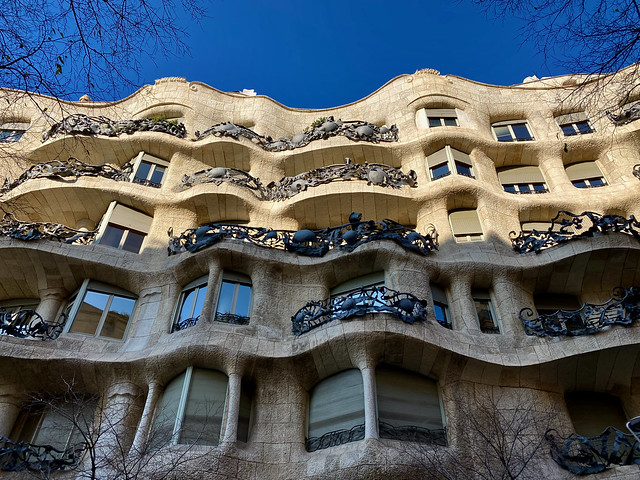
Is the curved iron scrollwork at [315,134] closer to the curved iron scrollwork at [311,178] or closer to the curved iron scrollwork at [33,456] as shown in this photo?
the curved iron scrollwork at [311,178]

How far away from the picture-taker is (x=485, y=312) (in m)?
13.9

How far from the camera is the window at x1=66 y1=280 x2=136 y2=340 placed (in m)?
13.5

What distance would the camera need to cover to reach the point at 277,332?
42.9ft

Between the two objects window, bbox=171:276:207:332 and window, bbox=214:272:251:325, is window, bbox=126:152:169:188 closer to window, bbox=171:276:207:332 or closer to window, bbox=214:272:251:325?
window, bbox=171:276:207:332

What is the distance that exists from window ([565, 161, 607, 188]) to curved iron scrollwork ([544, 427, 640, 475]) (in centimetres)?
941

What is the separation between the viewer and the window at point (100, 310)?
531 inches

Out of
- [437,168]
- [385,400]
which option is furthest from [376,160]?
[385,400]

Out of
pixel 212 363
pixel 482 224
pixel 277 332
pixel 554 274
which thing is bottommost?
pixel 212 363

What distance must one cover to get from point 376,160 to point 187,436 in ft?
38.8

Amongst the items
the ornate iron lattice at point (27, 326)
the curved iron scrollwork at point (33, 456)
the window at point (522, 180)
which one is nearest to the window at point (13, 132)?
the ornate iron lattice at point (27, 326)

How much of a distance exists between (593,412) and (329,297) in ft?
21.5

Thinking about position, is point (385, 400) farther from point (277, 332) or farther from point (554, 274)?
point (554, 274)

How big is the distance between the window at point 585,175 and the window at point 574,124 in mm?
1417

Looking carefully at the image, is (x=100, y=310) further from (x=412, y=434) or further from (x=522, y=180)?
(x=522, y=180)
